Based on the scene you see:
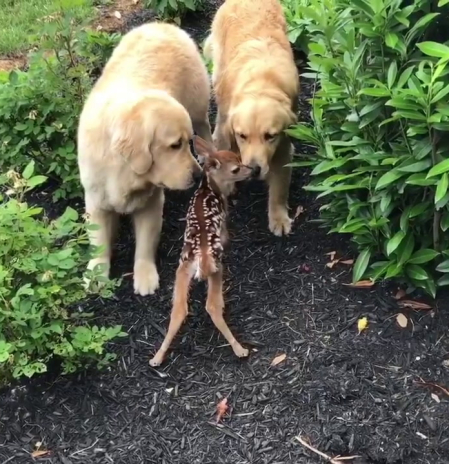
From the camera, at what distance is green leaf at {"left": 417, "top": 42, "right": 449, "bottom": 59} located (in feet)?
11.5

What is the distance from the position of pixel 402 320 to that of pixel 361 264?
40 cm

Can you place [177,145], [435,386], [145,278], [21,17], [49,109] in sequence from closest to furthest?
[435,386]
[177,145]
[145,278]
[49,109]
[21,17]

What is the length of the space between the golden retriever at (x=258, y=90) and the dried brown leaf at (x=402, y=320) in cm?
108

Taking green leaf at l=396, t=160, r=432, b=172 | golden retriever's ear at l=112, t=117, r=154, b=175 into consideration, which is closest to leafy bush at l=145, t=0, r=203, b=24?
golden retriever's ear at l=112, t=117, r=154, b=175

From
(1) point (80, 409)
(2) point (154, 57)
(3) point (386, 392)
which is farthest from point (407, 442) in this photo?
(2) point (154, 57)

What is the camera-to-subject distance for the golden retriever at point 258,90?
477cm

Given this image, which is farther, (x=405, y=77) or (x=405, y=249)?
(x=405, y=249)

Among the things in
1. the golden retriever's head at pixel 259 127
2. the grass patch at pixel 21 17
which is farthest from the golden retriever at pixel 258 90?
the grass patch at pixel 21 17

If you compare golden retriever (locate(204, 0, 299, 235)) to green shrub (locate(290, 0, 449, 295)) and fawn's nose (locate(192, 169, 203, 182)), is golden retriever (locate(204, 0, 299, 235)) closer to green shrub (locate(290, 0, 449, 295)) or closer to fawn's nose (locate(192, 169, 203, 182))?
green shrub (locate(290, 0, 449, 295))

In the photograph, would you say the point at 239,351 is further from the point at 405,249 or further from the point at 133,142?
the point at 133,142

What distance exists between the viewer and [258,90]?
492 centimetres

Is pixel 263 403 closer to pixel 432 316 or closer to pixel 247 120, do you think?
pixel 432 316

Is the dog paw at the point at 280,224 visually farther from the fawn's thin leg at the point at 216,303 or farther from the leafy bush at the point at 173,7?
the leafy bush at the point at 173,7

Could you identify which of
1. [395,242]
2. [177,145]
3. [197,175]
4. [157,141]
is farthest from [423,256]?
[157,141]
